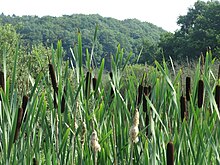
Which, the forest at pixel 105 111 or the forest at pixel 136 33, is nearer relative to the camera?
the forest at pixel 105 111

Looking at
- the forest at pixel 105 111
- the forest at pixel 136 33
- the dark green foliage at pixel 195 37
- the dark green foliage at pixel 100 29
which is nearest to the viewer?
the forest at pixel 105 111

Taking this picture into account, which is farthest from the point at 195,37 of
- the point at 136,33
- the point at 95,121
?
the point at 95,121

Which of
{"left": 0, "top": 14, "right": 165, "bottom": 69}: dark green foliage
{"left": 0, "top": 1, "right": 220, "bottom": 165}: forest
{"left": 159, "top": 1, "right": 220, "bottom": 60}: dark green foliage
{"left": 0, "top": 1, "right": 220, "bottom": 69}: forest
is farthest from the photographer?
{"left": 0, "top": 14, "right": 165, "bottom": 69}: dark green foliage

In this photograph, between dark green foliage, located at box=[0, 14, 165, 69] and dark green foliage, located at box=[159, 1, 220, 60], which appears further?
dark green foliage, located at box=[0, 14, 165, 69]

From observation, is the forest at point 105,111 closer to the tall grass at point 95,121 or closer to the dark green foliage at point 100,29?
the tall grass at point 95,121

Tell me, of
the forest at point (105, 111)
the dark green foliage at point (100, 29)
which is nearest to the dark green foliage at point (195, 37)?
the dark green foliage at point (100, 29)

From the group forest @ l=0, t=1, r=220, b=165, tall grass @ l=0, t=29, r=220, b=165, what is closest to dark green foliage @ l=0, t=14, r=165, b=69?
forest @ l=0, t=1, r=220, b=165

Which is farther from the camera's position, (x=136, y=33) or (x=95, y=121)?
(x=136, y=33)

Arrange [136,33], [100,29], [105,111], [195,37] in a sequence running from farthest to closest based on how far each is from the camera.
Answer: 1. [136,33]
2. [100,29]
3. [195,37]
4. [105,111]

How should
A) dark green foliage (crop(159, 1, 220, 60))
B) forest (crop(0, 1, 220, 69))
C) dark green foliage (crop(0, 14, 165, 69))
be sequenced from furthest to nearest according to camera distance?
1. dark green foliage (crop(0, 14, 165, 69))
2. forest (crop(0, 1, 220, 69))
3. dark green foliage (crop(159, 1, 220, 60))

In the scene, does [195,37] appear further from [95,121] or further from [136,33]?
[95,121]

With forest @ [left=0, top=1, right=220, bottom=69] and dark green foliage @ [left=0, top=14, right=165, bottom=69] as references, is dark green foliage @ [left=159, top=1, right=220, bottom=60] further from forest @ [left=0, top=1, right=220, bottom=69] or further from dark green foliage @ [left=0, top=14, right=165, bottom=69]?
dark green foliage @ [left=0, top=14, right=165, bottom=69]

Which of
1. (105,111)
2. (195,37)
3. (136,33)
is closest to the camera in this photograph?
(105,111)

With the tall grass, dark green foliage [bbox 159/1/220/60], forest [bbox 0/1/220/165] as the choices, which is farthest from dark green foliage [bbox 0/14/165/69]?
the tall grass
